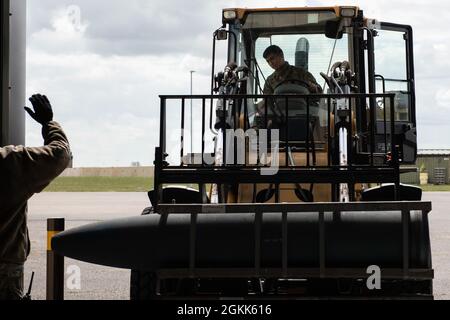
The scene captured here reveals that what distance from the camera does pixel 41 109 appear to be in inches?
174

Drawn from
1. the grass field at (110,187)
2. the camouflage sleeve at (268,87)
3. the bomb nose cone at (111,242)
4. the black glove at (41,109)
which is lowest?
the bomb nose cone at (111,242)

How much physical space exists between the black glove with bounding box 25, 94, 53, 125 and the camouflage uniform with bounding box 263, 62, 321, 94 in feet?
11.5

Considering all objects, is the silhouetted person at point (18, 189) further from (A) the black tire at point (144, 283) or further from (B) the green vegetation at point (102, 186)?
(B) the green vegetation at point (102, 186)

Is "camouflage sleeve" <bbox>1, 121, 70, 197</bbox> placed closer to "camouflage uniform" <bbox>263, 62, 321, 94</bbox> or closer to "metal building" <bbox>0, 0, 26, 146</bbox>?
"metal building" <bbox>0, 0, 26, 146</bbox>

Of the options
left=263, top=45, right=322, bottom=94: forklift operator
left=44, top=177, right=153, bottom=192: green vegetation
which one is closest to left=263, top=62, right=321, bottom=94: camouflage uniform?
left=263, top=45, right=322, bottom=94: forklift operator

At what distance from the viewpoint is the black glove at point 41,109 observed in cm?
441

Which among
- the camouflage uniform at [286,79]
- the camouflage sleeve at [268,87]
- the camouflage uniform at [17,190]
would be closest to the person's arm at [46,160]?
the camouflage uniform at [17,190]

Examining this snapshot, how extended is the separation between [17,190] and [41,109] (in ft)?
1.74

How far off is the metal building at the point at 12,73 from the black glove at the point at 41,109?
0.24 feet
